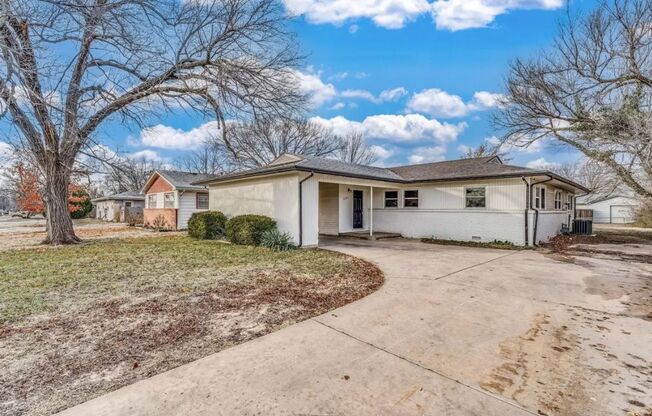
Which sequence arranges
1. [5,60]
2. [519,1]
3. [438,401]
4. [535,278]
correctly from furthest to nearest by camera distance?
[519,1]
[535,278]
[5,60]
[438,401]

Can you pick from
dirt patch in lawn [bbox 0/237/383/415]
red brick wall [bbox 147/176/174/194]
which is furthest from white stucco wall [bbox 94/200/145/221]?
dirt patch in lawn [bbox 0/237/383/415]

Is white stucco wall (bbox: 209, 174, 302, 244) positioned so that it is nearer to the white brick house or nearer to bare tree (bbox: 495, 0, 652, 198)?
the white brick house

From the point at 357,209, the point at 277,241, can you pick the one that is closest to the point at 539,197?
the point at 357,209

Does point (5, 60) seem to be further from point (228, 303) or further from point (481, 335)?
point (481, 335)

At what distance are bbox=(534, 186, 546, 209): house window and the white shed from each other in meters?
25.3

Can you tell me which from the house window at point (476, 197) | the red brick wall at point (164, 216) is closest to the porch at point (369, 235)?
the house window at point (476, 197)

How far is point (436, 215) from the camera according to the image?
13.5 meters

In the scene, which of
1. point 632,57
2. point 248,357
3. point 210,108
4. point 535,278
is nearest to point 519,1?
point 632,57

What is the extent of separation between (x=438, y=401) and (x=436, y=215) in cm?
1177

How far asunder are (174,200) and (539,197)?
19.5 metres

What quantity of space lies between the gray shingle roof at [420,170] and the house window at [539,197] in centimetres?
74

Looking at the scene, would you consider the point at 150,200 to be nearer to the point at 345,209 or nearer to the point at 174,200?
the point at 174,200

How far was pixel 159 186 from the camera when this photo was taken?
2138 cm

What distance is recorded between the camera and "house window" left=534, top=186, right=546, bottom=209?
12221 mm
